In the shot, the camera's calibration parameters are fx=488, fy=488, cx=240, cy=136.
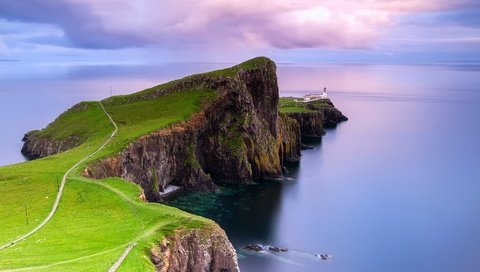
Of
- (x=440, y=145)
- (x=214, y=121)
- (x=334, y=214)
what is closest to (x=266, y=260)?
(x=334, y=214)

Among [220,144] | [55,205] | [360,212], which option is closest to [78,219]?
[55,205]

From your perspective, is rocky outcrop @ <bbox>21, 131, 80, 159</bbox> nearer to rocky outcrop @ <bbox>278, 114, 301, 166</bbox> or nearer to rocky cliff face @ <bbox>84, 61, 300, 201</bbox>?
rocky cliff face @ <bbox>84, 61, 300, 201</bbox>

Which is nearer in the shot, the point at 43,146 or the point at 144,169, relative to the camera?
the point at 144,169

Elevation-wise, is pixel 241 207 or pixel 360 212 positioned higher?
pixel 241 207

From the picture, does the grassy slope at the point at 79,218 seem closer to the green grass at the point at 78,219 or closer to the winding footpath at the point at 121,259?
the green grass at the point at 78,219

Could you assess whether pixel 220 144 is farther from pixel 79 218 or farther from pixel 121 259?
pixel 121 259

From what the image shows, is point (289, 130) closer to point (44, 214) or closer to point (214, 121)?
point (214, 121)

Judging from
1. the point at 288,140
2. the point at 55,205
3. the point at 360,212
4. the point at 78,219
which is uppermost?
the point at 288,140

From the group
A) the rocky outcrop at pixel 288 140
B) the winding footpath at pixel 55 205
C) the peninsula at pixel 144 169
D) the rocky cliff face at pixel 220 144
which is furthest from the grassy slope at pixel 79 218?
the rocky outcrop at pixel 288 140
